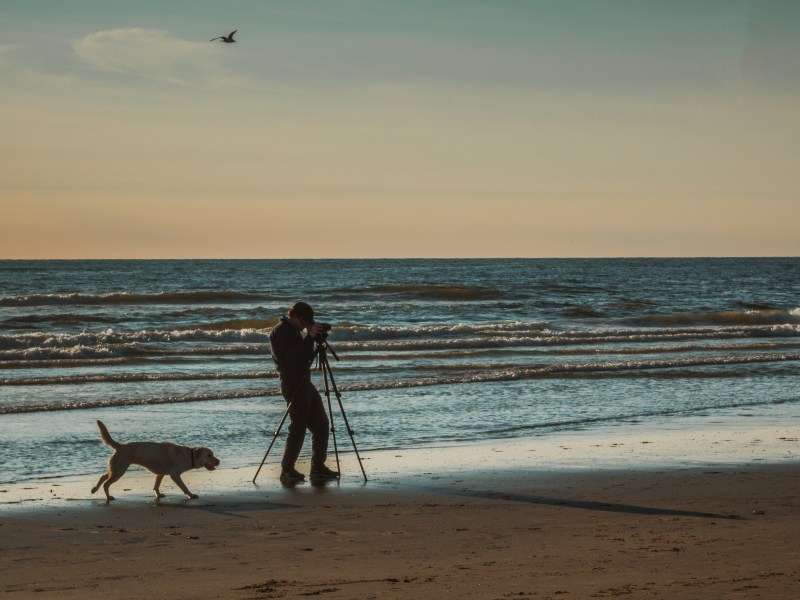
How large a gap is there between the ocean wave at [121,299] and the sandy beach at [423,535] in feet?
116

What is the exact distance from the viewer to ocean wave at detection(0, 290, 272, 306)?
42375 mm

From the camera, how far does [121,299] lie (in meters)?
43.8

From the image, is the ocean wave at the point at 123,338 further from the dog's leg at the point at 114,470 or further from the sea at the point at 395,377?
the dog's leg at the point at 114,470

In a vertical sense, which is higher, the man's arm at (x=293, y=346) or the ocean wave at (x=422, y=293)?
the man's arm at (x=293, y=346)

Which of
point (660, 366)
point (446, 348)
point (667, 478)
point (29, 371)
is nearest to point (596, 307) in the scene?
point (446, 348)

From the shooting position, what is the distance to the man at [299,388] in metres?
8.96

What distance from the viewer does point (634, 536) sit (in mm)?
6574

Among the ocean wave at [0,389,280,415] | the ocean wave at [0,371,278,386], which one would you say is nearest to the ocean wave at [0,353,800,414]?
the ocean wave at [0,389,280,415]

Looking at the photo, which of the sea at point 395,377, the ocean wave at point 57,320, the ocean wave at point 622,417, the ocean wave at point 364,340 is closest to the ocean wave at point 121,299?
the sea at point 395,377

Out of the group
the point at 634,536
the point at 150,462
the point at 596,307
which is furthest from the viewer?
the point at 596,307

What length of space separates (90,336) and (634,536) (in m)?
21.8

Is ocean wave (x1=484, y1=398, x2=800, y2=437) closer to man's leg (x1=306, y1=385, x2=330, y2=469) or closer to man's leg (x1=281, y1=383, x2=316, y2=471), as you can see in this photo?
man's leg (x1=306, y1=385, x2=330, y2=469)

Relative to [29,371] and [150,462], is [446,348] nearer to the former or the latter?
[29,371]

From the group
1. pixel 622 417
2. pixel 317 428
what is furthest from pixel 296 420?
pixel 622 417
